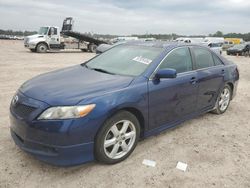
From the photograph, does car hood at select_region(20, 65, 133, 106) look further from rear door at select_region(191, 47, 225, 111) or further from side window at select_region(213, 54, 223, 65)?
side window at select_region(213, 54, 223, 65)

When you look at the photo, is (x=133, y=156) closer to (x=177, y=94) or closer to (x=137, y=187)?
(x=137, y=187)

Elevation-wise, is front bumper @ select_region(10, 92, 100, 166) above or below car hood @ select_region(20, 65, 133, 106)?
below

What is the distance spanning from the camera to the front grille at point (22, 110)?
9.50 feet

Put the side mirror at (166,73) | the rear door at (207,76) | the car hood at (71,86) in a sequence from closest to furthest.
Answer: the car hood at (71,86)
the side mirror at (166,73)
the rear door at (207,76)

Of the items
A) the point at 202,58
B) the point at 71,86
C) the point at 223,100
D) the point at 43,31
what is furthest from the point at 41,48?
the point at 71,86

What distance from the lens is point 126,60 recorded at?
3963 mm

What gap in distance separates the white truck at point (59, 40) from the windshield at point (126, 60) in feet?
61.2

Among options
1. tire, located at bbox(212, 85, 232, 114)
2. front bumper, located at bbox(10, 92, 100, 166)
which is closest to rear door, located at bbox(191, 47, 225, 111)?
tire, located at bbox(212, 85, 232, 114)

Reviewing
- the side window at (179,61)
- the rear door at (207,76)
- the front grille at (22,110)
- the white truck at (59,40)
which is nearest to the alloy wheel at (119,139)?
the front grille at (22,110)

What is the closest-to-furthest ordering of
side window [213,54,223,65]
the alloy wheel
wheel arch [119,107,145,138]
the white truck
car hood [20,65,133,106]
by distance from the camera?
car hood [20,65,133,106]
the alloy wheel
wheel arch [119,107,145,138]
side window [213,54,223,65]
the white truck

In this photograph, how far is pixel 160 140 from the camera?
13.2 feet

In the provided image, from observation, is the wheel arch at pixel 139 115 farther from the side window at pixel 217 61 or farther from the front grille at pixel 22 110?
the side window at pixel 217 61

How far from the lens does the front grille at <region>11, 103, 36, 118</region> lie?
2.90 meters

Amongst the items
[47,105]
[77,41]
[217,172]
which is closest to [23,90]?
[47,105]
